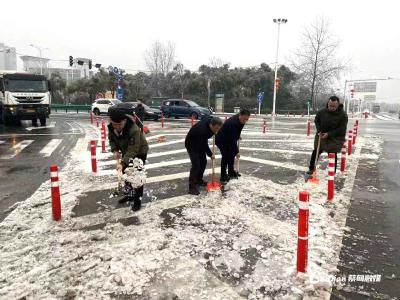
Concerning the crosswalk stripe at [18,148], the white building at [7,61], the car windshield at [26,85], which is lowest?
the crosswalk stripe at [18,148]

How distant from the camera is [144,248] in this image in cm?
459

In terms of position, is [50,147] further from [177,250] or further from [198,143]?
[177,250]

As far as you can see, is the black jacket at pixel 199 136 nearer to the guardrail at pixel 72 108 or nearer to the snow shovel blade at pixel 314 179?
the snow shovel blade at pixel 314 179

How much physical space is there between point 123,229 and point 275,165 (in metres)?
5.90

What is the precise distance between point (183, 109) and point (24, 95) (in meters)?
12.0

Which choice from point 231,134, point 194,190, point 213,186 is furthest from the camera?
point 231,134

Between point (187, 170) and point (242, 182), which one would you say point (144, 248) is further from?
point (187, 170)

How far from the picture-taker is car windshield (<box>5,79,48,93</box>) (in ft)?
63.9

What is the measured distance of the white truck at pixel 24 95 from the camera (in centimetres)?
1938

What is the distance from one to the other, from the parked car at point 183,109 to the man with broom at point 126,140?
69.8 feet

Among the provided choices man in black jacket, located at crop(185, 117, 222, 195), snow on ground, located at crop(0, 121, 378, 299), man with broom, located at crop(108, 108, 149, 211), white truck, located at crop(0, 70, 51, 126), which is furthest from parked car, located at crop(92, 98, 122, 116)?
man with broom, located at crop(108, 108, 149, 211)

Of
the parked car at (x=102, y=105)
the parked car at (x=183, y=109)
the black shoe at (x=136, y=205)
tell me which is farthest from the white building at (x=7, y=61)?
the black shoe at (x=136, y=205)

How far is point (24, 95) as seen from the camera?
19578 millimetres

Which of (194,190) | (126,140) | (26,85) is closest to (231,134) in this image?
(194,190)
